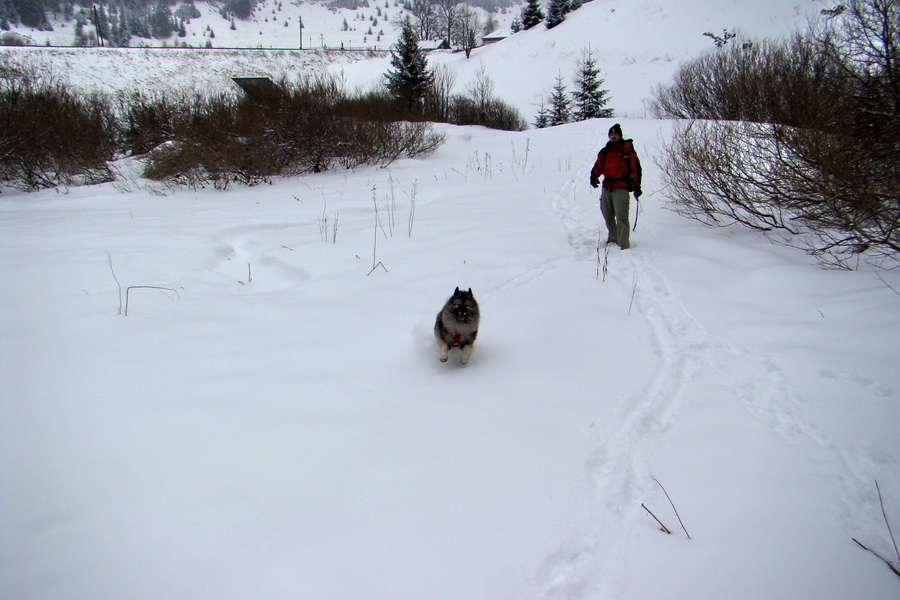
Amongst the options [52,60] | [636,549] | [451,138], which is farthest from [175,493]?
[52,60]

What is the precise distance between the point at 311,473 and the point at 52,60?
49152 millimetres

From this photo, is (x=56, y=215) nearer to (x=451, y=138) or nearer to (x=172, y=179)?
(x=172, y=179)

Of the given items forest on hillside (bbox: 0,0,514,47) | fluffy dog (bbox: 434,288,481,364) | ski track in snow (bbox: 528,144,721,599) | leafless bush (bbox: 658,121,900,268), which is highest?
forest on hillside (bbox: 0,0,514,47)

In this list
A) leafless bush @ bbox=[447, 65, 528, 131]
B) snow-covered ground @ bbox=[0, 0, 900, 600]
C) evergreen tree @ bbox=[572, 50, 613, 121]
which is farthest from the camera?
evergreen tree @ bbox=[572, 50, 613, 121]

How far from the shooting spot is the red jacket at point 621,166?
257 inches

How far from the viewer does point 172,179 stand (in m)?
12.4

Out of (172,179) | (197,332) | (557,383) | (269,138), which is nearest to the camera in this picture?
(557,383)

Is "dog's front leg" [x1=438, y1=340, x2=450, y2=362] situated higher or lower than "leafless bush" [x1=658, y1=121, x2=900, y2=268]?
lower

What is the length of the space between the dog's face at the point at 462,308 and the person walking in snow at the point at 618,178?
13.2ft

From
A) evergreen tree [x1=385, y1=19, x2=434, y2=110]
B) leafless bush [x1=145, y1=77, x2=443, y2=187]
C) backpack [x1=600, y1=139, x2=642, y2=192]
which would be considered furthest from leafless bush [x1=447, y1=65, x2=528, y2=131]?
backpack [x1=600, y1=139, x2=642, y2=192]

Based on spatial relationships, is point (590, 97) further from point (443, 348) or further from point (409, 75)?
point (443, 348)

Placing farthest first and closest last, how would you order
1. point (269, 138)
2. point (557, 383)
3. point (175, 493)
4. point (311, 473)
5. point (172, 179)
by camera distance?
point (269, 138) → point (172, 179) → point (557, 383) → point (311, 473) → point (175, 493)

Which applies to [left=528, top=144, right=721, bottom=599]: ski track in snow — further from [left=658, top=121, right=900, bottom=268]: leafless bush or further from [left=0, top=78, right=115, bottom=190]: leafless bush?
[left=0, top=78, right=115, bottom=190]: leafless bush

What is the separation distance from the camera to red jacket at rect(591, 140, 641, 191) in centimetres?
652
